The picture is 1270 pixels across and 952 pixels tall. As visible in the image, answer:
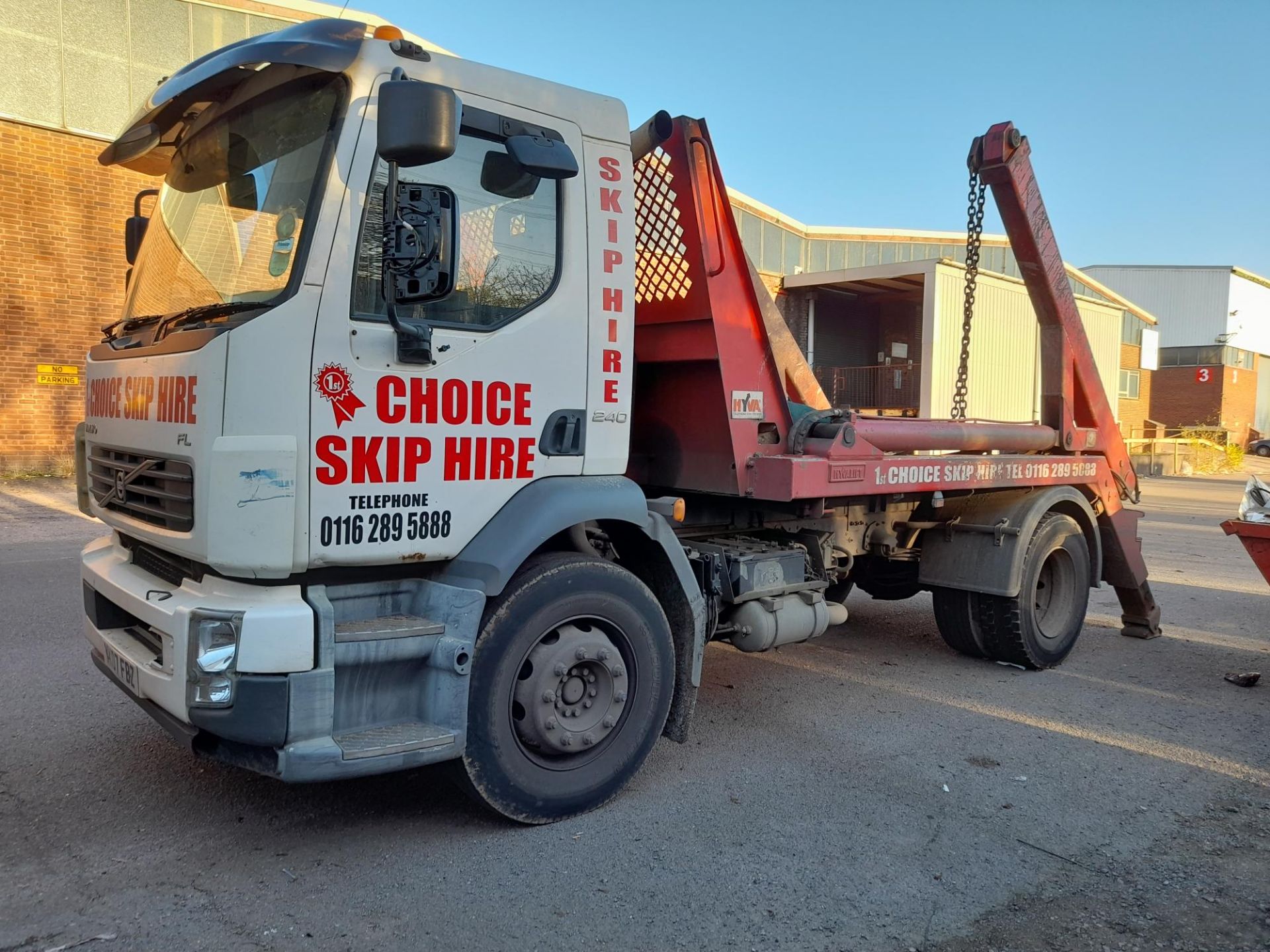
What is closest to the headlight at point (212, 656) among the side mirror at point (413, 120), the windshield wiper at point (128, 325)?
the windshield wiper at point (128, 325)

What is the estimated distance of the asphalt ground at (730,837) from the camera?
299cm

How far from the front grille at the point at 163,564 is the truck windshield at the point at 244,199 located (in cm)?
90

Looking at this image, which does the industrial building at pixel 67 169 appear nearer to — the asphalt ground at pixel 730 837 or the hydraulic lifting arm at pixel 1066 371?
the hydraulic lifting arm at pixel 1066 371

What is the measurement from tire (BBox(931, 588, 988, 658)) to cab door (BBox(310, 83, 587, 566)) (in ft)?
11.6

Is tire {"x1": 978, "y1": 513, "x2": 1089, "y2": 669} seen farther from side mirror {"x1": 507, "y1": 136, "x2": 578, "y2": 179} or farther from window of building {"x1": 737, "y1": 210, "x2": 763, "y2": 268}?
window of building {"x1": 737, "y1": 210, "x2": 763, "y2": 268}

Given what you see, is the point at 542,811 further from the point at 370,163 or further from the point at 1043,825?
the point at 370,163

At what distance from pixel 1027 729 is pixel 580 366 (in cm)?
311

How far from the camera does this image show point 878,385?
25016mm

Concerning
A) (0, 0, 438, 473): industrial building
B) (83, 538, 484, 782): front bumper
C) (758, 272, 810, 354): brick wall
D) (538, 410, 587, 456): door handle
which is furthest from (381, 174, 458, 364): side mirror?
Result: (758, 272, 810, 354): brick wall

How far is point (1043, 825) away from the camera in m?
3.84

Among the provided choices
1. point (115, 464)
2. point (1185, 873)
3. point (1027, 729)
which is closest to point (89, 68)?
point (115, 464)

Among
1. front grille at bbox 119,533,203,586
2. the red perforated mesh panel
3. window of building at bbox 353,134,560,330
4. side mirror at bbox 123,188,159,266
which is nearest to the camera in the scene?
window of building at bbox 353,134,560,330

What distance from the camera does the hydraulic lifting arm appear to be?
6.27m

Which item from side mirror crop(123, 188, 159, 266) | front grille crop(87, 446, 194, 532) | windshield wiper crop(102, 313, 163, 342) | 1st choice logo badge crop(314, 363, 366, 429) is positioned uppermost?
side mirror crop(123, 188, 159, 266)
